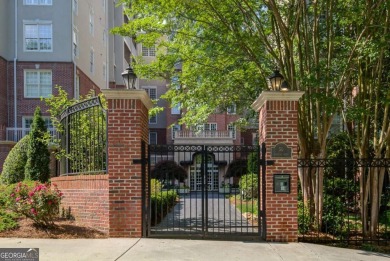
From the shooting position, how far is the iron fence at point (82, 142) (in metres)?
11.1

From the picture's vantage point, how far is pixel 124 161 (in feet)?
30.4

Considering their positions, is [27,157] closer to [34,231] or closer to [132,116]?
[34,231]

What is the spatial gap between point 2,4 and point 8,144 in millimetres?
8430

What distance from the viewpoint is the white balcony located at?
129 feet

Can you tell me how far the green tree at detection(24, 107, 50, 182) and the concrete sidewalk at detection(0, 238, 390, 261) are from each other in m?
6.54

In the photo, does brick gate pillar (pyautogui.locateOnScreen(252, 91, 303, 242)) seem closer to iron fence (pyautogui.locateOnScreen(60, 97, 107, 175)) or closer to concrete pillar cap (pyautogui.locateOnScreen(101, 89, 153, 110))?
concrete pillar cap (pyautogui.locateOnScreen(101, 89, 153, 110))

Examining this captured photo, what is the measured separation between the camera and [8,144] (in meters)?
24.9

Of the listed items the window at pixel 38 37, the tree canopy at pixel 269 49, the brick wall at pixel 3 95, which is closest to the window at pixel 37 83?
the brick wall at pixel 3 95

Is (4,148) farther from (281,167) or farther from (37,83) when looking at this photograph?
(281,167)

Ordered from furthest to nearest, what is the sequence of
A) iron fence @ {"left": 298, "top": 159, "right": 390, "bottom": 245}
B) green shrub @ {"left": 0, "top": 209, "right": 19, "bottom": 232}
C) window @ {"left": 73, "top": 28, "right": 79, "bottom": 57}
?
window @ {"left": 73, "top": 28, "right": 79, "bottom": 57}, iron fence @ {"left": 298, "top": 159, "right": 390, "bottom": 245}, green shrub @ {"left": 0, "top": 209, "right": 19, "bottom": 232}

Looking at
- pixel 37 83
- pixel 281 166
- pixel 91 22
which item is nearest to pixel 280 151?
pixel 281 166

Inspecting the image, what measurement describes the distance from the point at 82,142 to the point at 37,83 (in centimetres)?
1664

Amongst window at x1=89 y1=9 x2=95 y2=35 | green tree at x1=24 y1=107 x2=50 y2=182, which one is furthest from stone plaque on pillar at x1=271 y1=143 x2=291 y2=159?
window at x1=89 y1=9 x2=95 y2=35

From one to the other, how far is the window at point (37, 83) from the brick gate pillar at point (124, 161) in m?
19.1
